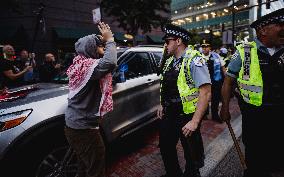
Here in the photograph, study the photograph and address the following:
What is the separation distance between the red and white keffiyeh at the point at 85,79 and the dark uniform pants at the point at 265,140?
1353 mm

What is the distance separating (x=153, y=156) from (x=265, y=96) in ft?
8.52

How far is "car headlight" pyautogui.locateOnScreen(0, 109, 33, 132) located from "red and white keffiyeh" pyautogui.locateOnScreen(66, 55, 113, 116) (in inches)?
29.5

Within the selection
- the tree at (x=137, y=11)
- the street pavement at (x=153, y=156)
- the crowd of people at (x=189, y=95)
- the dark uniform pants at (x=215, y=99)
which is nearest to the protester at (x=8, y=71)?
the street pavement at (x=153, y=156)

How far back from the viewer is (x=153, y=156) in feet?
14.9

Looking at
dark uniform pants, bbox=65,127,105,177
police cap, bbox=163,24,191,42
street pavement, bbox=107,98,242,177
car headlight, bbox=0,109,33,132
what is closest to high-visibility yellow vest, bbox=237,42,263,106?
police cap, bbox=163,24,191,42

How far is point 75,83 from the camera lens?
2.61m

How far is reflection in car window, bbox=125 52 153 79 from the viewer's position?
187 inches

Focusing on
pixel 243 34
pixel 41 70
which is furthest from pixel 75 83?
pixel 243 34

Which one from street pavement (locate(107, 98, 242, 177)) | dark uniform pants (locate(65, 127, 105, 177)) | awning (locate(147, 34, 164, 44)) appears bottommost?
street pavement (locate(107, 98, 242, 177))

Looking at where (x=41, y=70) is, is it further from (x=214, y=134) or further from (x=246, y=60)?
(x=246, y=60)

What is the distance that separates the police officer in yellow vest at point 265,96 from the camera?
7.52ft

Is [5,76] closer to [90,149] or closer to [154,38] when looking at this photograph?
[90,149]

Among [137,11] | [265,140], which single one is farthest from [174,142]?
[137,11]

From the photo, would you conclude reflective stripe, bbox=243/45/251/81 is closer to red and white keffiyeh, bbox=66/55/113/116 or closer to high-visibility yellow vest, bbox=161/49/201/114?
high-visibility yellow vest, bbox=161/49/201/114
